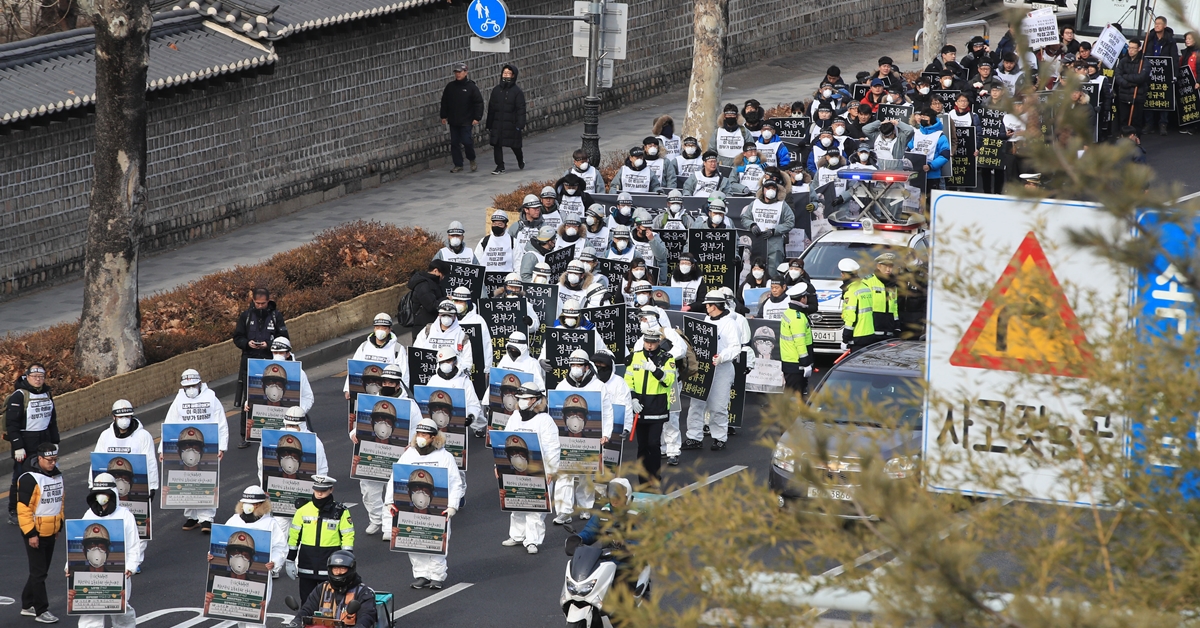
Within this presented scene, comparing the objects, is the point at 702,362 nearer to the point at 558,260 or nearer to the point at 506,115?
the point at 558,260

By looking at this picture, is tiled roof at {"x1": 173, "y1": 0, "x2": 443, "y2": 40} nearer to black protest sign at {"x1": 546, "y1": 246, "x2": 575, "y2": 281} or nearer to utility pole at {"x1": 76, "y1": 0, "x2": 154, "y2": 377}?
utility pole at {"x1": 76, "y1": 0, "x2": 154, "y2": 377}

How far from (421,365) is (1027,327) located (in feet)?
43.1

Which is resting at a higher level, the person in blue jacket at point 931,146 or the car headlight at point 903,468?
the person in blue jacket at point 931,146

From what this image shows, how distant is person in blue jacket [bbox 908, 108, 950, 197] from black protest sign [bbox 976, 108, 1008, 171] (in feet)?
3.64

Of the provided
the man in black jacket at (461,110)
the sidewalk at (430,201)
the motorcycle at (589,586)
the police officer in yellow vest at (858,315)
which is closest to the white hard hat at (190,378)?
the motorcycle at (589,586)

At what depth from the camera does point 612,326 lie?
704 inches

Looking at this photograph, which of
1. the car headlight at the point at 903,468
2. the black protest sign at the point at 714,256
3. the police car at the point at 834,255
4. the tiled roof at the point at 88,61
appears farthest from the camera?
the tiled roof at the point at 88,61

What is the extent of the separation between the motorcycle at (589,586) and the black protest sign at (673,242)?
937 cm

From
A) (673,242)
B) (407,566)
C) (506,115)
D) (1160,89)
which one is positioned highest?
(1160,89)

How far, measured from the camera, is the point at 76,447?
1800 centimetres

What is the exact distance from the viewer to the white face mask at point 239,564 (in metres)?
12.8

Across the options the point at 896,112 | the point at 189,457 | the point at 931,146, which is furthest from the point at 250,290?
the point at 896,112

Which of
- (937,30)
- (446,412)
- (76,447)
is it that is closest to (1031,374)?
(446,412)

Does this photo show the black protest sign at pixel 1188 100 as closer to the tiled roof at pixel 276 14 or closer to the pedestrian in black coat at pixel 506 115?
the pedestrian in black coat at pixel 506 115
